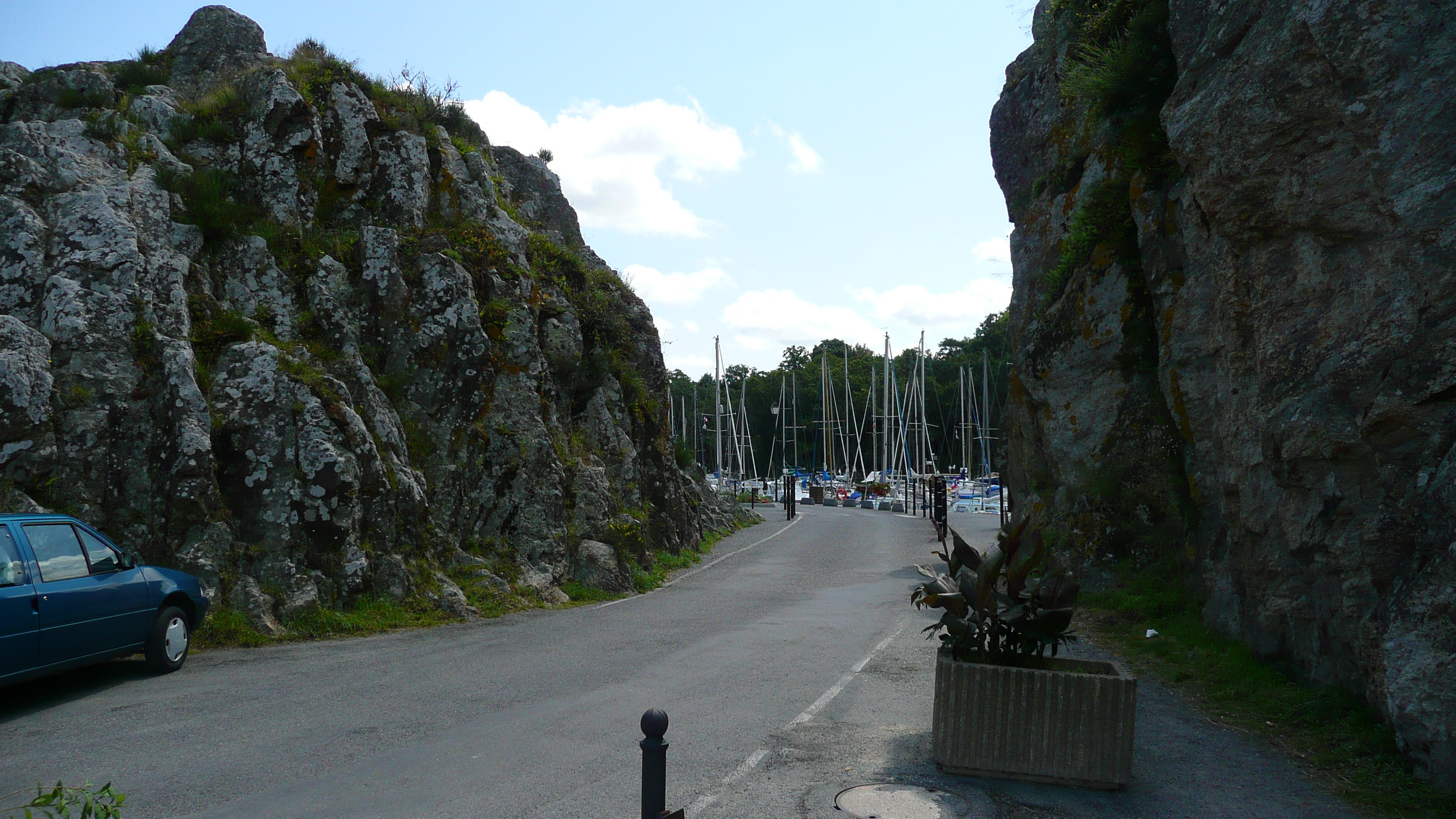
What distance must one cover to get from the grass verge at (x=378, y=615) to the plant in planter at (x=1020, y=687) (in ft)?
27.6

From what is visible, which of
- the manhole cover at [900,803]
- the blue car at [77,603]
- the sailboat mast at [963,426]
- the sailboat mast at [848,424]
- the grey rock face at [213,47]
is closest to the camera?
the manhole cover at [900,803]

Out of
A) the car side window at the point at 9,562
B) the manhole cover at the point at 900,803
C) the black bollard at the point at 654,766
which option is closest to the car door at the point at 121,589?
the car side window at the point at 9,562

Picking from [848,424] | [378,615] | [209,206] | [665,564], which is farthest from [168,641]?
[848,424]

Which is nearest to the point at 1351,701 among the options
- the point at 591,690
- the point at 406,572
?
the point at 591,690

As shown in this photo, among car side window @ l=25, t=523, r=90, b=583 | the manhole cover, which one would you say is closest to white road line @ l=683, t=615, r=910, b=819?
the manhole cover

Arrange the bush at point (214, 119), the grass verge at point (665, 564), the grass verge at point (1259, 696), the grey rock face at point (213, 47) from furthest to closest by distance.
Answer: the grey rock face at point (213, 47) → the grass verge at point (665, 564) → the bush at point (214, 119) → the grass verge at point (1259, 696)

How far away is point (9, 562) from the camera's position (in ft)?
23.8

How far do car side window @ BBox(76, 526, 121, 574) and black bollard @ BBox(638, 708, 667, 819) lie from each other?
678 cm

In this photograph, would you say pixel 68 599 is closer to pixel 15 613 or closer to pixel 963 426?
pixel 15 613

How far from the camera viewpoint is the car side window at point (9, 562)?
716 cm

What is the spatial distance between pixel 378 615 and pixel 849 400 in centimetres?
5875

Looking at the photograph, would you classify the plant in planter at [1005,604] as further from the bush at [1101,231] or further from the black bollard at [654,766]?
the bush at [1101,231]

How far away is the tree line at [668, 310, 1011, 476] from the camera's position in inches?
3125

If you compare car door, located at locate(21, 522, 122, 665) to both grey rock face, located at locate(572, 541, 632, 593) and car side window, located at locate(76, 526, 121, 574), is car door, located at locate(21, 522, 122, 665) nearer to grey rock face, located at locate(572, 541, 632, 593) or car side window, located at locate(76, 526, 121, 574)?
car side window, located at locate(76, 526, 121, 574)
